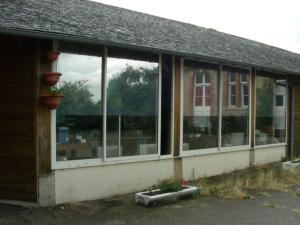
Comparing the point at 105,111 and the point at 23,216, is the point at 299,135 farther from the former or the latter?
the point at 23,216

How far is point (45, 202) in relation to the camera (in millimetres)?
7539

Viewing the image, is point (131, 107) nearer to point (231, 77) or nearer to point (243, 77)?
point (231, 77)

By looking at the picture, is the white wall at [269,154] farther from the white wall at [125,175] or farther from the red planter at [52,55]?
the red planter at [52,55]

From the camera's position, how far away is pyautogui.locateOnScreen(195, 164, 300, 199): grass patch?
A: 9094 millimetres

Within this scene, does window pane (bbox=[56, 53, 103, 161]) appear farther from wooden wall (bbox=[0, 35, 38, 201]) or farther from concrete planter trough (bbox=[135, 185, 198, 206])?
concrete planter trough (bbox=[135, 185, 198, 206])

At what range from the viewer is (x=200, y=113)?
1113 centimetres

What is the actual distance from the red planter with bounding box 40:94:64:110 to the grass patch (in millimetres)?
3644

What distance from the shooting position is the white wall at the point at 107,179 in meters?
7.84

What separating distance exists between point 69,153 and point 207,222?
2.86m

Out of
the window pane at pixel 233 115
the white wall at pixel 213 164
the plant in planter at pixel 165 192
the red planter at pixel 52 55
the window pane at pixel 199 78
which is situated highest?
the red planter at pixel 52 55

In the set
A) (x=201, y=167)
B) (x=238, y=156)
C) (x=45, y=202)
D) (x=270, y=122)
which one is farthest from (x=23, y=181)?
(x=270, y=122)

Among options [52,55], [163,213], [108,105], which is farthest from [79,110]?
[163,213]

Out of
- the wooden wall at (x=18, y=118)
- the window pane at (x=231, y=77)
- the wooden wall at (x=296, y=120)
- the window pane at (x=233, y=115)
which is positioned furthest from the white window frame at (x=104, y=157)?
the wooden wall at (x=296, y=120)

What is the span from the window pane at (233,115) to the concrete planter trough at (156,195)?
349 cm
